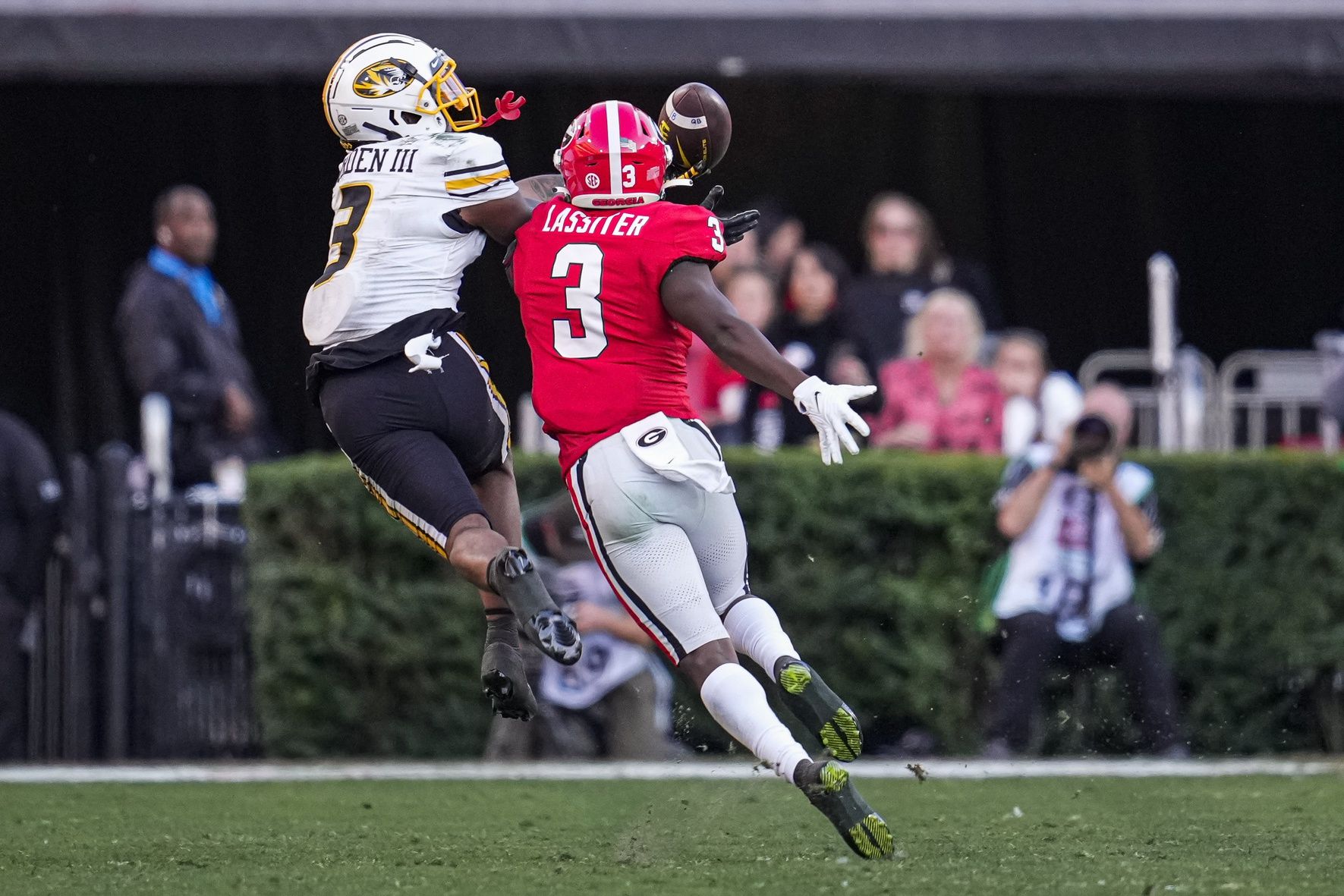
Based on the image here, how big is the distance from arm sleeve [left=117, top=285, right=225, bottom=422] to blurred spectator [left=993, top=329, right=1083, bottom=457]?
3.82 metres

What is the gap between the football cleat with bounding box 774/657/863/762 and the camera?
5.82m

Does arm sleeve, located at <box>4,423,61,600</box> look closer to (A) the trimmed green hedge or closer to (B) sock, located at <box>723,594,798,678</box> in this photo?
(A) the trimmed green hedge

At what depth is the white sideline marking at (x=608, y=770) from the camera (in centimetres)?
871

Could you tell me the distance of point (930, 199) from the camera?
41.3 ft

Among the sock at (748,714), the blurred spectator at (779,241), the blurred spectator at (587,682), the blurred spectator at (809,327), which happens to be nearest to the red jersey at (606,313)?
the sock at (748,714)

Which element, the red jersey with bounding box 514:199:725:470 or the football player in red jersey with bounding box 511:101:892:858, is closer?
the football player in red jersey with bounding box 511:101:892:858

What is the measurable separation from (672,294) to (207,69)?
6088mm

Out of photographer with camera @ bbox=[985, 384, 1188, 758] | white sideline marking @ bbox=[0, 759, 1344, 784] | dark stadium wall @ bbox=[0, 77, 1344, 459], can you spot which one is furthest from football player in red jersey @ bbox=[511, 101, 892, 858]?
dark stadium wall @ bbox=[0, 77, 1344, 459]

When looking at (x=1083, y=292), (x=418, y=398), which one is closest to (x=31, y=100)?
(x=1083, y=292)

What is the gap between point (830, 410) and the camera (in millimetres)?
5715

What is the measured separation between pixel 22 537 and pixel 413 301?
4463mm

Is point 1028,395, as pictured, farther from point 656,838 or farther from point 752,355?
point 752,355

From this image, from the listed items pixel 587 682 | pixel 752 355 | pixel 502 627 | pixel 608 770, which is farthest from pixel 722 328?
pixel 587 682

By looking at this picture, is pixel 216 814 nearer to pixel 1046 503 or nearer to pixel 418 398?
pixel 418 398
